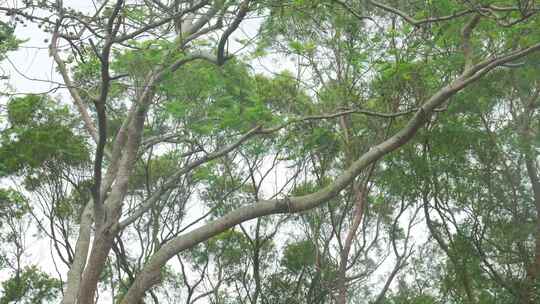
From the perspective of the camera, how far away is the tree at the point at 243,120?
6.13 meters

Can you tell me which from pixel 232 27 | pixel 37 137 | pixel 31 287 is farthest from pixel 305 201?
pixel 31 287

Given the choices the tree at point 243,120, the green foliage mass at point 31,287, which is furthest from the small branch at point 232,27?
the green foliage mass at point 31,287

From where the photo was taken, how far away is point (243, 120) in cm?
781

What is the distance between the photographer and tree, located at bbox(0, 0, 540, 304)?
6133 mm

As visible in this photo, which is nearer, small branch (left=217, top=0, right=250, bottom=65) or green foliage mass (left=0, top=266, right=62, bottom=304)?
small branch (left=217, top=0, right=250, bottom=65)

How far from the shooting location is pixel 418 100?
918cm

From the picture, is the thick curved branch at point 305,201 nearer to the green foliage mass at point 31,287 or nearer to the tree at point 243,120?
the tree at point 243,120

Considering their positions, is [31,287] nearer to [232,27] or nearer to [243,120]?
[243,120]

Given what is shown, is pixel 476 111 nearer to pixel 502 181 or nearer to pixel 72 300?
pixel 502 181

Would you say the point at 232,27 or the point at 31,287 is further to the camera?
the point at 31,287

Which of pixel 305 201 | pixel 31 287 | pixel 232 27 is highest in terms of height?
pixel 31 287

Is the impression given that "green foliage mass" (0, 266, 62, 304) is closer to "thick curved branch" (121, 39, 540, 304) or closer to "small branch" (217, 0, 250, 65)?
"thick curved branch" (121, 39, 540, 304)

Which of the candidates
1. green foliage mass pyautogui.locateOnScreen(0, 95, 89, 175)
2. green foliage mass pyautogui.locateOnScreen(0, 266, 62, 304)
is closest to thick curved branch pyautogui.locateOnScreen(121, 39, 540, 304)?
green foliage mass pyautogui.locateOnScreen(0, 95, 89, 175)

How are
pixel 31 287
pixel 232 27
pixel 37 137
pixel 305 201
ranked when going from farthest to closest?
pixel 31 287 → pixel 37 137 → pixel 305 201 → pixel 232 27
